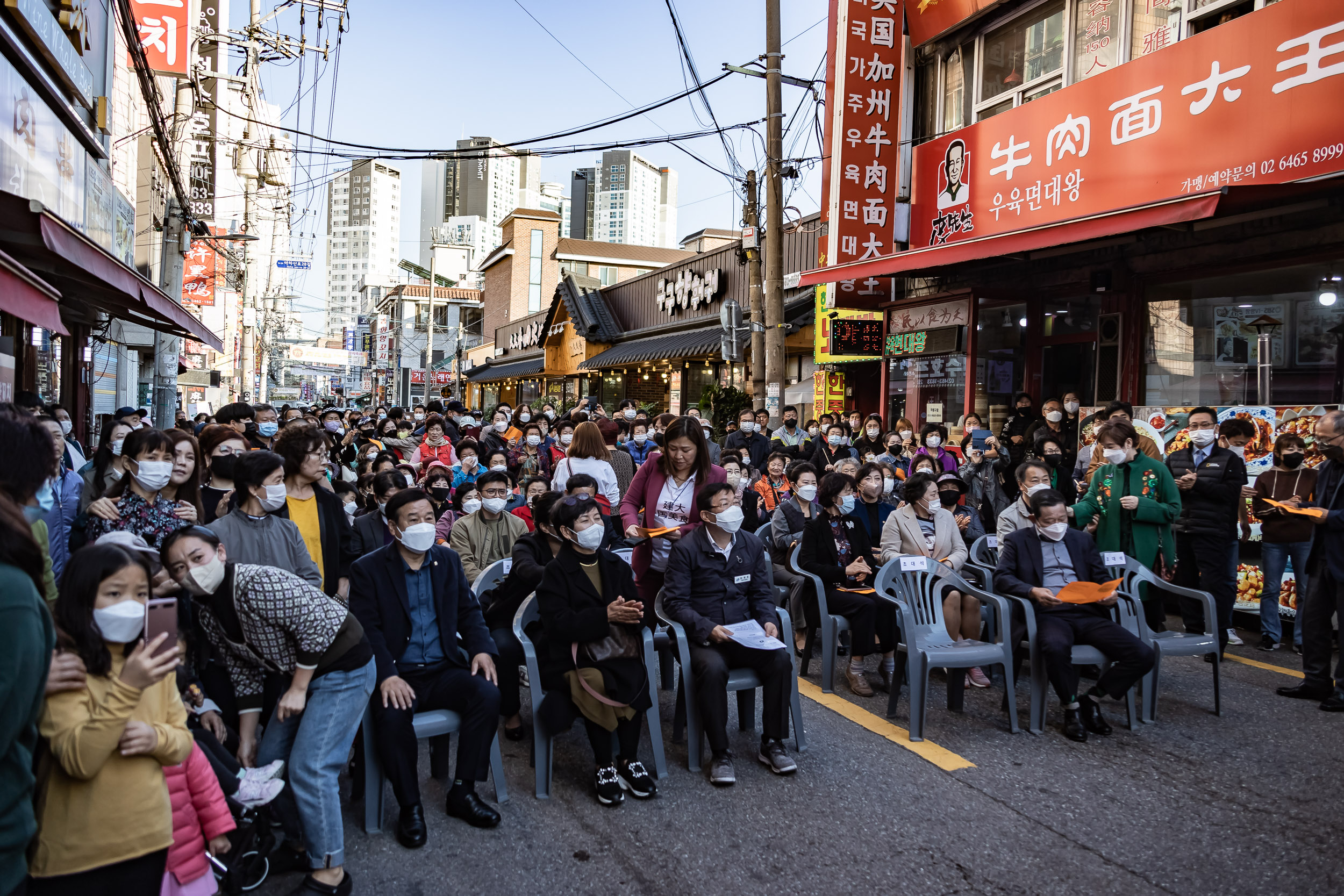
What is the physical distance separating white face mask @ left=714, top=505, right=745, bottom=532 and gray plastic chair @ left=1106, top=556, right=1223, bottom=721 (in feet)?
8.37

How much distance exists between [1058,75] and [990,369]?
405 centimetres

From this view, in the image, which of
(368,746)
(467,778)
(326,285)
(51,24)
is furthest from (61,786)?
(326,285)

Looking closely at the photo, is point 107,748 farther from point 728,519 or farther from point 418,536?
point 728,519

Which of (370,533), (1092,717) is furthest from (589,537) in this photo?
(1092,717)

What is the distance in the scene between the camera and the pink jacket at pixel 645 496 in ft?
18.5

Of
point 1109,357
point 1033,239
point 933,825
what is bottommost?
point 933,825

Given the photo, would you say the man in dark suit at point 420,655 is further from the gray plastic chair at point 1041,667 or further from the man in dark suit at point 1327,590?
the man in dark suit at point 1327,590

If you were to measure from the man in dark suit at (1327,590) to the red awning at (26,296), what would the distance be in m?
8.53

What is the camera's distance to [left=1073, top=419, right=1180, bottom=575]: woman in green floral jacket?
648 centimetres

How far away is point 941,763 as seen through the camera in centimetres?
457

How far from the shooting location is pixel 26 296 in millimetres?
5707

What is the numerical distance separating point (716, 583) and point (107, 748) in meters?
3.12

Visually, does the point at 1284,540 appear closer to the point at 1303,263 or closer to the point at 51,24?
the point at 1303,263

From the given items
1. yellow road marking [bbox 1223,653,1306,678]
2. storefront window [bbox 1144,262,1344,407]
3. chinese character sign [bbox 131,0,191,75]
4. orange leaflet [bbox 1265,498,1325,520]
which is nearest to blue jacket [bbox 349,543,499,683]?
orange leaflet [bbox 1265,498,1325,520]
